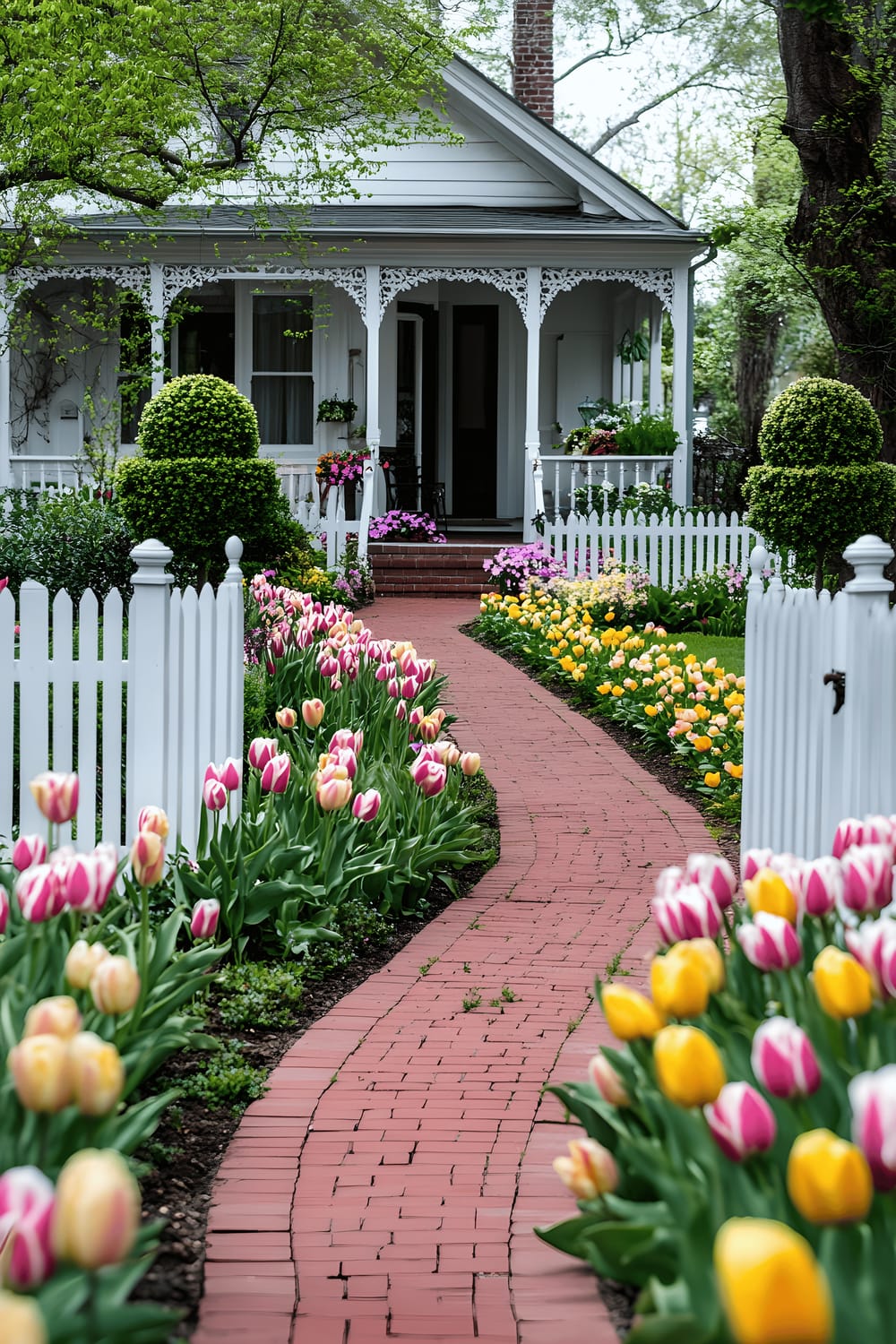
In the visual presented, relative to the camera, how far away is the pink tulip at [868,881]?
286cm

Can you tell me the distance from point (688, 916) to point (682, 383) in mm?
17636

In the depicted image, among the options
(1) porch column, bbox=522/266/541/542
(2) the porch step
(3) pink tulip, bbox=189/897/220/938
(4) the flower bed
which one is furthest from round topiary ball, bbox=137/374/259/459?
(3) pink tulip, bbox=189/897/220/938

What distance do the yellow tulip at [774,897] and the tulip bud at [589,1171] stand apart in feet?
1.70

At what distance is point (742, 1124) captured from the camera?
2.06m

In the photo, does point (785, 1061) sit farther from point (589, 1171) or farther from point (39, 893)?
point (39, 893)

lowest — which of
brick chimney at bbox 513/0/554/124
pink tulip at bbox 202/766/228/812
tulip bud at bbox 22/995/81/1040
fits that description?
pink tulip at bbox 202/766/228/812

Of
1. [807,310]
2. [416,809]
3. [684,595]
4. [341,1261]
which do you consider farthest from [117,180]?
[807,310]

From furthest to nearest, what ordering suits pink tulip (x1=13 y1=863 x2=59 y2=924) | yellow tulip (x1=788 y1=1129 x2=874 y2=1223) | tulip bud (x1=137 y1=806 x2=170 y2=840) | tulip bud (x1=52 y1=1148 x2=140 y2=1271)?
tulip bud (x1=137 y1=806 x2=170 y2=840)
pink tulip (x1=13 y1=863 x2=59 y2=924)
yellow tulip (x1=788 y1=1129 x2=874 y2=1223)
tulip bud (x1=52 y1=1148 x2=140 y2=1271)

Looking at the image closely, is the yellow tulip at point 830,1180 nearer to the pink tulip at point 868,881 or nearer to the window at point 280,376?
the pink tulip at point 868,881

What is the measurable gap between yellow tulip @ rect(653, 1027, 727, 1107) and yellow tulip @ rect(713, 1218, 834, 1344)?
0.65 meters

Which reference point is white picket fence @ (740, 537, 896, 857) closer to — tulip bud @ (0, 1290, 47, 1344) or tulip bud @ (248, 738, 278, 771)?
tulip bud @ (248, 738, 278, 771)

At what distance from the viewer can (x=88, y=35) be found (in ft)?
36.7

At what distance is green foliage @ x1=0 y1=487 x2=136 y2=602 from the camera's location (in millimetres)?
10938

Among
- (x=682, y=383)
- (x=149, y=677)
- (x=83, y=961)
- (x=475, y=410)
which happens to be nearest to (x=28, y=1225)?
(x=83, y=961)
